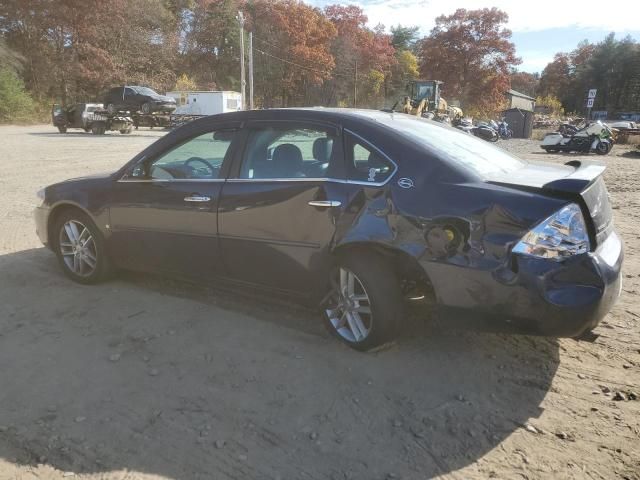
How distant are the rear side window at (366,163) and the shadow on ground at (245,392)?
1.16 m

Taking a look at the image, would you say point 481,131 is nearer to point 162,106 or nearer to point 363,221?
point 363,221

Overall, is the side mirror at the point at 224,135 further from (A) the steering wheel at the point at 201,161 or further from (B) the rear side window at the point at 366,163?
(B) the rear side window at the point at 366,163

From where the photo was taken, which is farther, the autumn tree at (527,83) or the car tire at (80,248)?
the autumn tree at (527,83)

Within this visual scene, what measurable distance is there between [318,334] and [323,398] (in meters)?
0.82

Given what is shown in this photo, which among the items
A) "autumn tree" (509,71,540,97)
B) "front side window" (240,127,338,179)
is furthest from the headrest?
"autumn tree" (509,71,540,97)

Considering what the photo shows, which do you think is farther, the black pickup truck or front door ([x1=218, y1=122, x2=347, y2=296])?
the black pickup truck

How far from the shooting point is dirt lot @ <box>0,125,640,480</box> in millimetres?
2445

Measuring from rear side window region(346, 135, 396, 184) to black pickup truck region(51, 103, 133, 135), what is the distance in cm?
2595

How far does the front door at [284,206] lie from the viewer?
3.43 metres

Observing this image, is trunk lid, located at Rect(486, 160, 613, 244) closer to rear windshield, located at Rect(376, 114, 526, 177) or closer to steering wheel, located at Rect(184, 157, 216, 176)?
rear windshield, located at Rect(376, 114, 526, 177)

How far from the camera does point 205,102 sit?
3647cm

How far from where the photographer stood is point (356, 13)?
193 ft

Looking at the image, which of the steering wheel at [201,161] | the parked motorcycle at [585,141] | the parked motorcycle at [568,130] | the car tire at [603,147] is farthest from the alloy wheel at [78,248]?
the parked motorcycle at [568,130]

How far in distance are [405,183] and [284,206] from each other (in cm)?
88
